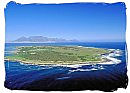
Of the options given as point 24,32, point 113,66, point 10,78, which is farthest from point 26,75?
point 113,66

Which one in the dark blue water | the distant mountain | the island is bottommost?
the dark blue water

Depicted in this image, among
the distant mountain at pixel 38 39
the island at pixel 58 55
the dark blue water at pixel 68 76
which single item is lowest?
the dark blue water at pixel 68 76

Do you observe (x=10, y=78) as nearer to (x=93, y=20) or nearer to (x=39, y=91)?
(x=39, y=91)

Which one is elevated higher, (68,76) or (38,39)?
(38,39)

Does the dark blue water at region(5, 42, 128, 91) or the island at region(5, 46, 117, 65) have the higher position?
the island at region(5, 46, 117, 65)
